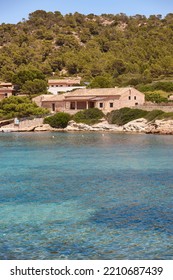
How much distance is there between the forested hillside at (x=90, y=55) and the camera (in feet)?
238

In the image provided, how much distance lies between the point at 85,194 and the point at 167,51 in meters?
67.7

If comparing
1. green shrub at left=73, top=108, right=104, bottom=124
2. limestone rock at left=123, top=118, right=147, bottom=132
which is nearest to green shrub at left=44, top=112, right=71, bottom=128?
green shrub at left=73, top=108, right=104, bottom=124

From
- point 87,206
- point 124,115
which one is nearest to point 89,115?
point 124,115

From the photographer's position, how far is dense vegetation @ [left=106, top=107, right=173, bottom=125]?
46050mm

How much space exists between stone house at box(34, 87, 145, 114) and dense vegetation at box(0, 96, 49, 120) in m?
3.13

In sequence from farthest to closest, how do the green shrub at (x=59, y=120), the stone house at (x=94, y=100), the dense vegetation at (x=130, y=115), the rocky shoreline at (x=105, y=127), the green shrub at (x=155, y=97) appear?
1. the green shrub at (x=155, y=97)
2. the stone house at (x=94, y=100)
3. the green shrub at (x=59, y=120)
4. the dense vegetation at (x=130, y=115)
5. the rocky shoreline at (x=105, y=127)

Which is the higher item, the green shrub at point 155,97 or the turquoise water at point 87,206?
the green shrub at point 155,97

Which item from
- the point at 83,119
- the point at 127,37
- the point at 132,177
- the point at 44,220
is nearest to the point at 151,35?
the point at 127,37

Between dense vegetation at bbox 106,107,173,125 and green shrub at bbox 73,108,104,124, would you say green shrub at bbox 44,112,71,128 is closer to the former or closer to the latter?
green shrub at bbox 73,108,104,124

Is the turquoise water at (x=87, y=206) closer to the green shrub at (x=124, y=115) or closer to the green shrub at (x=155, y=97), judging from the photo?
the green shrub at (x=124, y=115)

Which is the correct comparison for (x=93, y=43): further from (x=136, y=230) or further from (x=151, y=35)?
(x=136, y=230)

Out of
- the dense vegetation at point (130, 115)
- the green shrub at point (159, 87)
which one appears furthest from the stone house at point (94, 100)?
the green shrub at point (159, 87)

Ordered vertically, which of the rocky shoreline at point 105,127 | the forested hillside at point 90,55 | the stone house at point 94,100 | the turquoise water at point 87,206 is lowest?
the rocky shoreline at point 105,127

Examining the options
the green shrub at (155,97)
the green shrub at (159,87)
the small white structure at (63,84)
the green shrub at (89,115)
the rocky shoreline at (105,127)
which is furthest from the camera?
the small white structure at (63,84)
